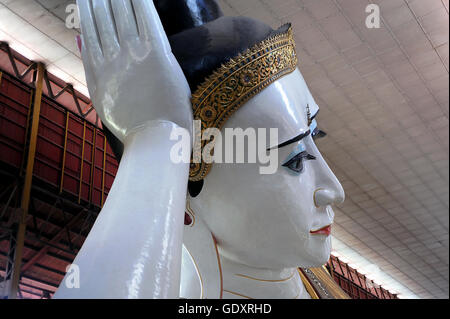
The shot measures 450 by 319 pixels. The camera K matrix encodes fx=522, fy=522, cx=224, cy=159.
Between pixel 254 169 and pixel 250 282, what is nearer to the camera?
pixel 254 169

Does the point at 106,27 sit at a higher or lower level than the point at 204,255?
higher

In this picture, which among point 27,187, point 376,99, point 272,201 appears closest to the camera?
point 272,201

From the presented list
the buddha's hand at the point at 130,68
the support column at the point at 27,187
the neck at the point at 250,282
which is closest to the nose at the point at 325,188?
the neck at the point at 250,282

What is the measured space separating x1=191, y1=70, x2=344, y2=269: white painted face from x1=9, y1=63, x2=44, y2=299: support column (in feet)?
23.7

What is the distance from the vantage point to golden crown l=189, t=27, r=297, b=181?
1754 mm

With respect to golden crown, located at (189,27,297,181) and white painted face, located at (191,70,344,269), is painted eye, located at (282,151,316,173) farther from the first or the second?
golden crown, located at (189,27,297,181)

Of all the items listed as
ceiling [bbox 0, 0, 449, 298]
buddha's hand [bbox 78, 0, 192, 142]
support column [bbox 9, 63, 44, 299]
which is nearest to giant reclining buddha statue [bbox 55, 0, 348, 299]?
buddha's hand [bbox 78, 0, 192, 142]

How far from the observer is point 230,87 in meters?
1.81

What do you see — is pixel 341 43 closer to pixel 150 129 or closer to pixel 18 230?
pixel 18 230

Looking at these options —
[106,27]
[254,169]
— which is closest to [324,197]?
[254,169]

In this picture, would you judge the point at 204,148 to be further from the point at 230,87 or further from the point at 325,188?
the point at 325,188

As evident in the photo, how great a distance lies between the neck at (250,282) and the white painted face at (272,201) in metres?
0.05

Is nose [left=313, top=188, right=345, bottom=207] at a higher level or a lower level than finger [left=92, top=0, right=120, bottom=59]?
lower

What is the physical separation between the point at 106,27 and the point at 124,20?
0.06 meters
